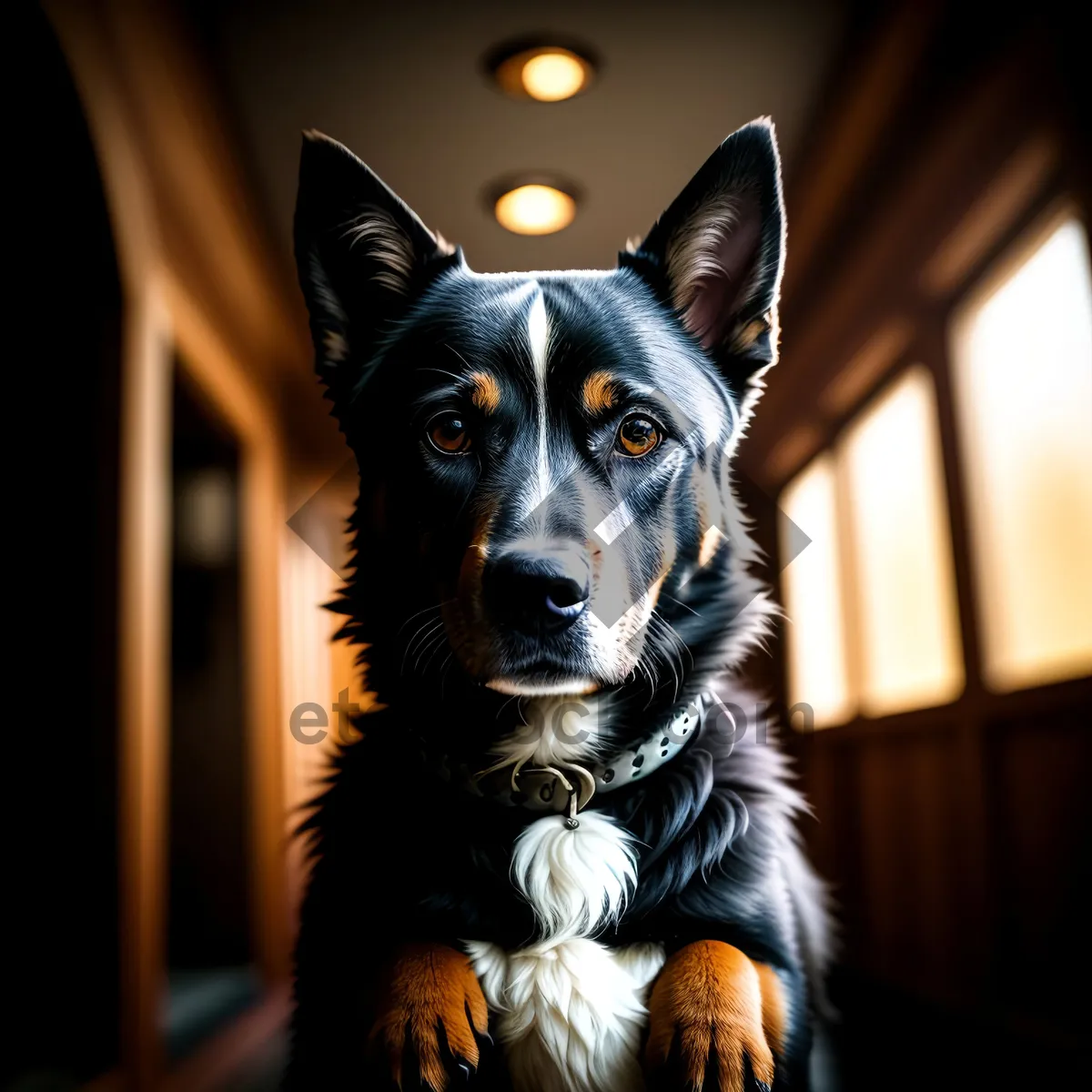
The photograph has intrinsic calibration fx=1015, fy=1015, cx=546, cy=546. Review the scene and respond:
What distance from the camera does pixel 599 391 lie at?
782mm

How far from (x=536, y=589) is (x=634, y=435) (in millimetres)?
149

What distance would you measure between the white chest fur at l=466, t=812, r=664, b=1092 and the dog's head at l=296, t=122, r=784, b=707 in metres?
0.15

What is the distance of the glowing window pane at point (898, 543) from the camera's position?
106 cm

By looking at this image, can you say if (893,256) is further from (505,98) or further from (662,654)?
(662,654)

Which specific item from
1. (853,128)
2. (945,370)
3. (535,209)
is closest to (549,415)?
(535,209)

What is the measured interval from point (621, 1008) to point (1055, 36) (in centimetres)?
176

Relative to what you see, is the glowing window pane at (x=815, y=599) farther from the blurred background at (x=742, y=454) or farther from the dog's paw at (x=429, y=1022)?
the dog's paw at (x=429, y=1022)

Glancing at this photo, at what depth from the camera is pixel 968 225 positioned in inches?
56.4

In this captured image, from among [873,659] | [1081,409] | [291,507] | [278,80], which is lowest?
[873,659]

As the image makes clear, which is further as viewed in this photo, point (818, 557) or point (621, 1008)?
point (818, 557)

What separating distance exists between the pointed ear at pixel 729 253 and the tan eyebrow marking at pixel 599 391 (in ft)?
0.26

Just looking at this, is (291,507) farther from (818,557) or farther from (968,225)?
(968,225)

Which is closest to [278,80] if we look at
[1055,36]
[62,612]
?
[1055,36]

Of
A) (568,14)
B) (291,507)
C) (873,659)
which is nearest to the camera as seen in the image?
(291,507)
